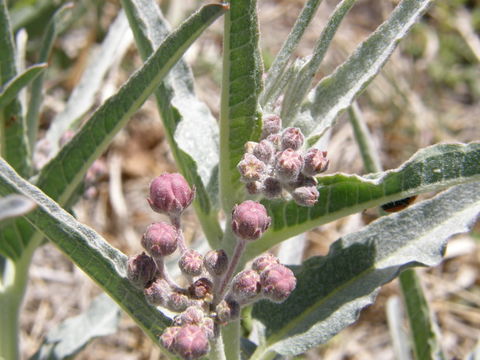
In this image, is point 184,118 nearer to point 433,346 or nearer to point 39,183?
point 39,183

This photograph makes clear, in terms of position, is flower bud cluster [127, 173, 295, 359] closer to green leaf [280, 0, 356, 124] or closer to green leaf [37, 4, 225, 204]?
green leaf [37, 4, 225, 204]

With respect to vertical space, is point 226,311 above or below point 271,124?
below

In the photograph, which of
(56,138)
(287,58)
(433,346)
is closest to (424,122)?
(433,346)

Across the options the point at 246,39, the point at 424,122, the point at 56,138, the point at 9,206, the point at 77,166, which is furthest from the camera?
the point at 424,122

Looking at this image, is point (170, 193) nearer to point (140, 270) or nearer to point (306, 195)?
point (140, 270)

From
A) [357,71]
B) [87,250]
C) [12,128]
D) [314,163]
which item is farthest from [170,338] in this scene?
[12,128]

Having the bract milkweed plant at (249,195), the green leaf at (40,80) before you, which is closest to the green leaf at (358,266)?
the bract milkweed plant at (249,195)
